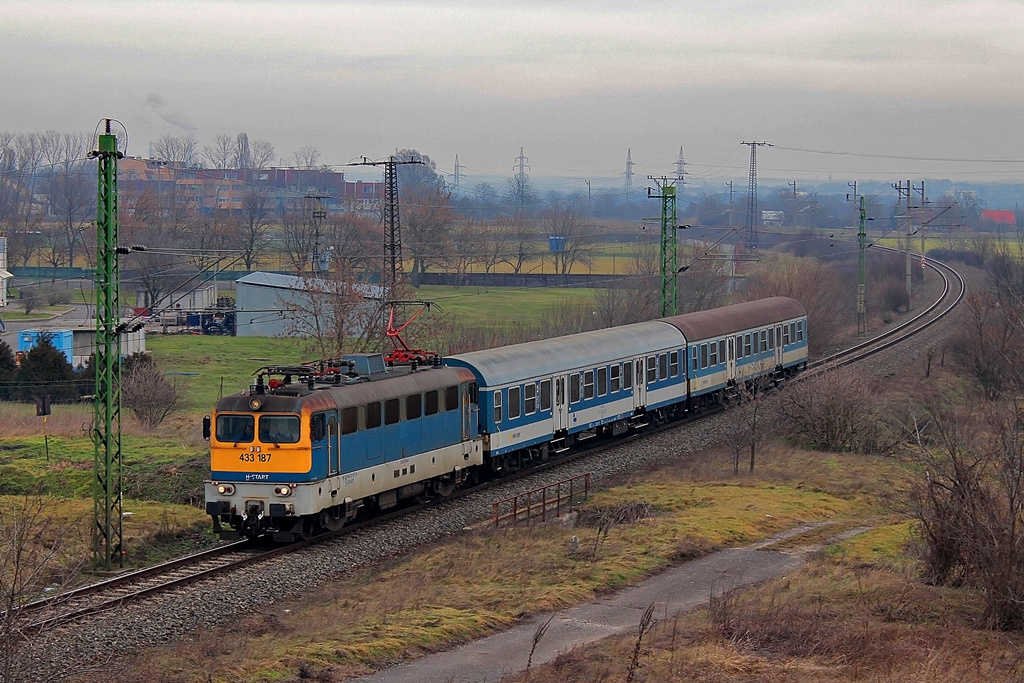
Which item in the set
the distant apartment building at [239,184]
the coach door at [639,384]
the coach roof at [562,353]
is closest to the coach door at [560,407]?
the coach roof at [562,353]

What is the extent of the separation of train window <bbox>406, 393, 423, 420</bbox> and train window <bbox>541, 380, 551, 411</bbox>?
19.9 feet

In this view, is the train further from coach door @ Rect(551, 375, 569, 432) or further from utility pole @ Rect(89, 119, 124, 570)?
utility pole @ Rect(89, 119, 124, 570)

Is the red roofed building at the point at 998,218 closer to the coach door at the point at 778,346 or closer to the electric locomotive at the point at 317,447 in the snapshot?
the coach door at the point at 778,346

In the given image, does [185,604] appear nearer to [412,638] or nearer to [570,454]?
[412,638]

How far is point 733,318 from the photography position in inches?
1706

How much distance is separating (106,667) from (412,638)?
400 cm

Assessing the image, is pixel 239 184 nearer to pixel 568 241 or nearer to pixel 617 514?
pixel 568 241

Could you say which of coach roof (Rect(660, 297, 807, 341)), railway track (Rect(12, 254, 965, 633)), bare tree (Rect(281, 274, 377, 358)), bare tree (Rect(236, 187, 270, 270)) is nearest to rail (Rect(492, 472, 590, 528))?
railway track (Rect(12, 254, 965, 633))

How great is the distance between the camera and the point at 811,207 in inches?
7569

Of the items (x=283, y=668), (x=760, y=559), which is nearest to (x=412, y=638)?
(x=283, y=668)

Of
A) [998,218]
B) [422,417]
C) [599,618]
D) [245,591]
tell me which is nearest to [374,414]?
[422,417]

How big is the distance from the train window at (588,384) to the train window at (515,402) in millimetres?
3808

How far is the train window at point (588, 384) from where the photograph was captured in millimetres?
32750

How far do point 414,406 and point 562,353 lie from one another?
8.17 meters
